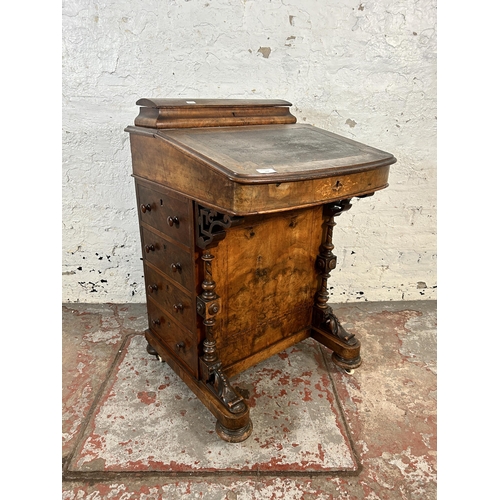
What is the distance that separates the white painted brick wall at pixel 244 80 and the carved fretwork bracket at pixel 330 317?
2.42 ft

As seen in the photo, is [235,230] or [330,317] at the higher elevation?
[235,230]

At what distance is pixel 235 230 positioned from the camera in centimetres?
193

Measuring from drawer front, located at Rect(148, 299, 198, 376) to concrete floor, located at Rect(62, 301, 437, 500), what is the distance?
0.20 m

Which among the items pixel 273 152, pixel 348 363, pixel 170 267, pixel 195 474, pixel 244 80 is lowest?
pixel 195 474

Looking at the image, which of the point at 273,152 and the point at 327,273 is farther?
the point at 327,273

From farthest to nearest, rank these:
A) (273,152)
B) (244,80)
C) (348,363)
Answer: (244,80) < (348,363) < (273,152)

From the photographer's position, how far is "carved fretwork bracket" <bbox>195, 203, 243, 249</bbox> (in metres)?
1.58

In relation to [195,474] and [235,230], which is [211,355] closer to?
[195,474]

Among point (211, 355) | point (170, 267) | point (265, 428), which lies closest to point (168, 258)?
point (170, 267)

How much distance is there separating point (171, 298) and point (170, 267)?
196 millimetres

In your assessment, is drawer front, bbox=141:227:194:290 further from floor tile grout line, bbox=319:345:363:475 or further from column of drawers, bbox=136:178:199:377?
floor tile grout line, bbox=319:345:363:475

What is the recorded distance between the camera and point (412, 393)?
2281 mm

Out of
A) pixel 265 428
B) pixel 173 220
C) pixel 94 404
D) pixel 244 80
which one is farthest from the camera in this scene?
pixel 244 80

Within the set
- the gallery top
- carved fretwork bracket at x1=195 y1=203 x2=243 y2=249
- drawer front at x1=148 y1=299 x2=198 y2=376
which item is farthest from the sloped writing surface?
drawer front at x1=148 y1=299 x2=198 y2=376
